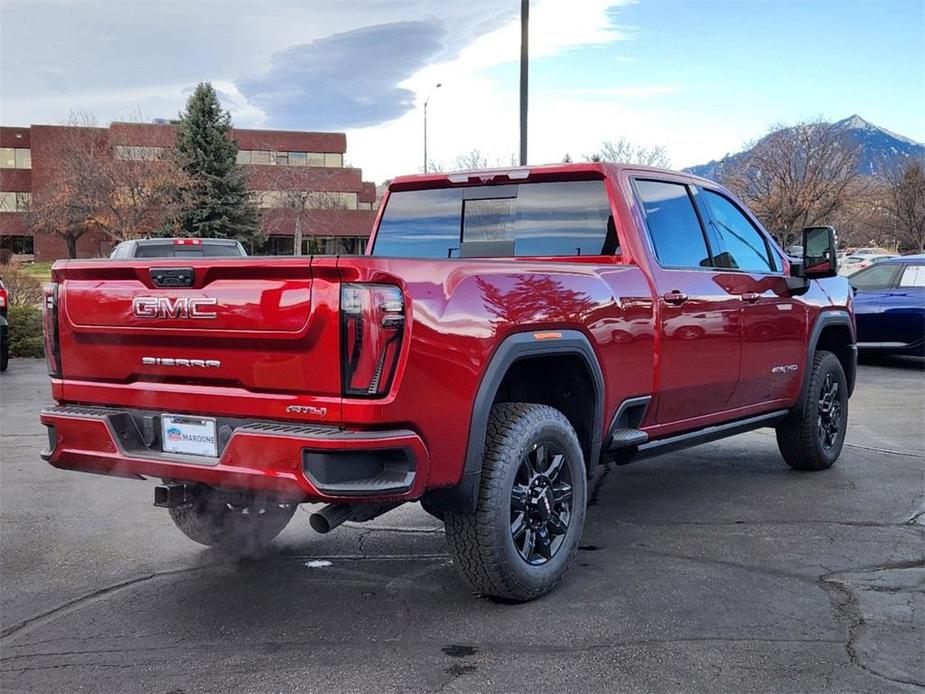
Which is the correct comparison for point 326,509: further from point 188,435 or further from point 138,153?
point 138,153

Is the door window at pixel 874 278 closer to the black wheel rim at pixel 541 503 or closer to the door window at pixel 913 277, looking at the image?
the door window at pixel 913 277

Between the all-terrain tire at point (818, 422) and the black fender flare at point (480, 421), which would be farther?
the all-terrain tire at point (818, 422)

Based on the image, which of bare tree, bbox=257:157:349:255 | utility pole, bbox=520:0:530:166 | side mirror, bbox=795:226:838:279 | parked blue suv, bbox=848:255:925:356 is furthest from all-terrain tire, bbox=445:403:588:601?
bare tree, bbox=257:157:349:255

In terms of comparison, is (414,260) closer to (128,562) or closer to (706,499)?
(128,562)

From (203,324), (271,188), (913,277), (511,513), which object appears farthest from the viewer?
(271,188)

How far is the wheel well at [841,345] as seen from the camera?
23.3ft

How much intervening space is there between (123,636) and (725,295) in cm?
372

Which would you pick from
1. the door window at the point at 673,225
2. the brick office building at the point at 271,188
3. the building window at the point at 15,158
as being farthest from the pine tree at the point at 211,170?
the door window at the point at 673,225

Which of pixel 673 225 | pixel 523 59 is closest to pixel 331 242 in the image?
pixel 523 59

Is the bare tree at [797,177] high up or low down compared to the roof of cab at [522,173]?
up

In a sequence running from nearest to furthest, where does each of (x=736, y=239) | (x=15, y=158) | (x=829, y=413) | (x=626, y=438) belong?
(x=626, y=438) → (x=736, y=239) → (x=829, y=413) → (x=15, y=158)

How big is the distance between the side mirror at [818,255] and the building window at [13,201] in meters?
55.6

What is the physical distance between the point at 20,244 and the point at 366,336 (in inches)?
2614

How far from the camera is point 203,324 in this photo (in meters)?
3.72
